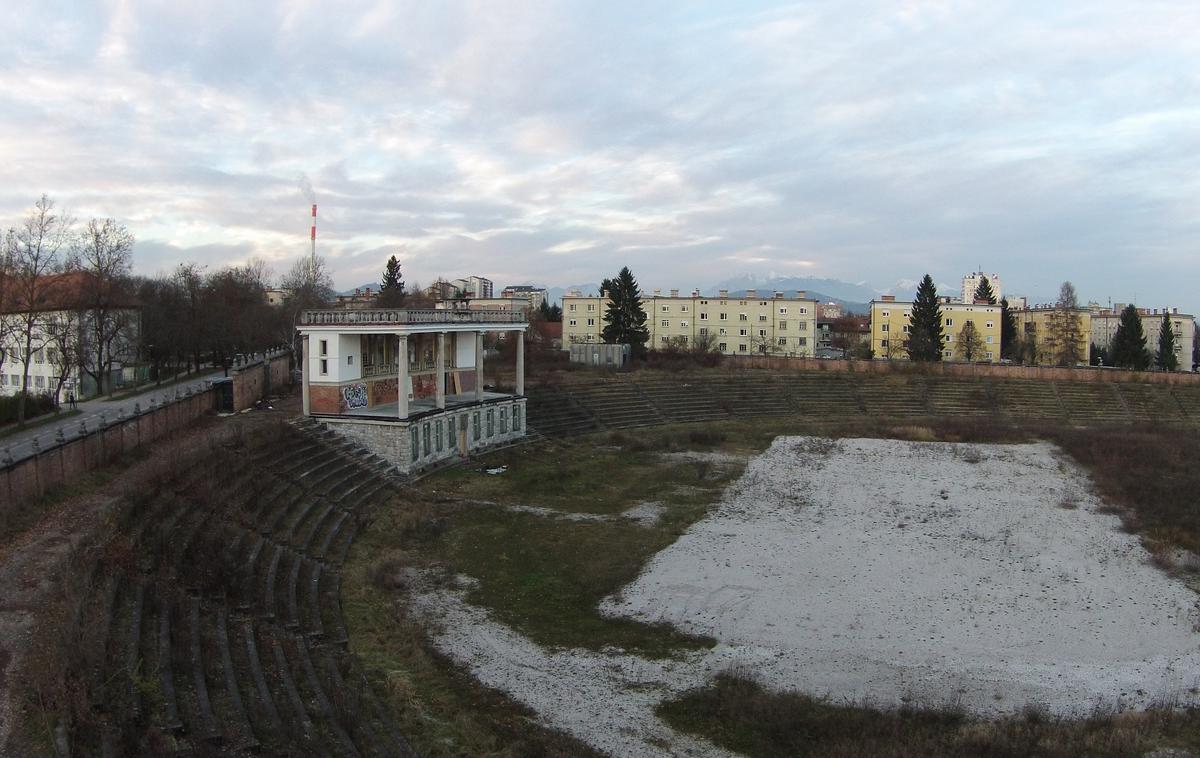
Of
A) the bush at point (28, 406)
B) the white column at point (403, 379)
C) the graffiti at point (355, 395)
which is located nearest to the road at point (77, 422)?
the bush at point (28, 406)

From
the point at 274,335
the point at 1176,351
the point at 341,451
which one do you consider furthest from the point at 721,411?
the point at 1176,351

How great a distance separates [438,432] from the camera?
33.0m

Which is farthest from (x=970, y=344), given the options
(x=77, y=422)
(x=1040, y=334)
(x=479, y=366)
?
(x=77, y=422)

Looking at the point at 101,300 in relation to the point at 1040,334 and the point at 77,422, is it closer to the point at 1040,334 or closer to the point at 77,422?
the point at 77,422

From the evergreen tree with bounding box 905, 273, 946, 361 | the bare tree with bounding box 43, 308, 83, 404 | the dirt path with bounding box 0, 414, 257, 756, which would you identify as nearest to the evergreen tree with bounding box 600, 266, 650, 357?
the evergreen tree with bounding box 905, 273, 946, 361

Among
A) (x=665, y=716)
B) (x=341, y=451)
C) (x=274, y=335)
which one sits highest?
(x=274, y=335)

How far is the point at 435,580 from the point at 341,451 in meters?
10.8

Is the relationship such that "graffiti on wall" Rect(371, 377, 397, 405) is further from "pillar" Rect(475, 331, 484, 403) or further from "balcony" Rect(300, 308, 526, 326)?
"pillar" Rect(475, 331, 484, 403)

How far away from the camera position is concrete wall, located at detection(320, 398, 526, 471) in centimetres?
2998

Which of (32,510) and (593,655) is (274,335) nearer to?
(32,510)

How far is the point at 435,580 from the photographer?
63.7 feet

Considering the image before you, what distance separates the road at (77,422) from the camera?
21.2 meters

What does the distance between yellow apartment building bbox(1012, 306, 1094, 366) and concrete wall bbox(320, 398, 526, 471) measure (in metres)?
61.0

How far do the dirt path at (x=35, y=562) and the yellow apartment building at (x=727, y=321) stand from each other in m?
60.9
